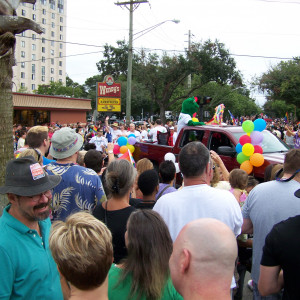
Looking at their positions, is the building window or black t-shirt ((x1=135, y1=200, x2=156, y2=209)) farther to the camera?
the building window

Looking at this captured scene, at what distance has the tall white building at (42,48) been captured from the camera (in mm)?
103688

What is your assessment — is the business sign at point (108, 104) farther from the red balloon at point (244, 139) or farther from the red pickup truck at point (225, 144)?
the red balloon at point (244, 139)

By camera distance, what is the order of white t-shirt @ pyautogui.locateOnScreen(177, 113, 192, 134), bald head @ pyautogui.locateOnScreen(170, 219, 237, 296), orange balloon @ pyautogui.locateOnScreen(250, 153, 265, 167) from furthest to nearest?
1. white t-shirt @ pyautogui.locateOnScreen(177, 113, 192, 134)
2. orange balloon @ pyautogui.locateOnScreen(250, 153, 265, 167)
3. bald head @ pyautogui.locateOnScreen(170, 219, 237, 296)

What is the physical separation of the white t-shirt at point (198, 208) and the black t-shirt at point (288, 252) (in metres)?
0.55

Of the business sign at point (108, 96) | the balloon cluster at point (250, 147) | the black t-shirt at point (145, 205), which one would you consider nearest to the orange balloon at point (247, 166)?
the balloon cluster at point (250, 147)

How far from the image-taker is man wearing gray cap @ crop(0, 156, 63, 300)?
198cm

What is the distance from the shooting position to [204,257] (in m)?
1.34

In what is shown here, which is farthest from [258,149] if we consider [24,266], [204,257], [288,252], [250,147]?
[204,257]

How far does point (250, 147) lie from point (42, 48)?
11635 centimetres

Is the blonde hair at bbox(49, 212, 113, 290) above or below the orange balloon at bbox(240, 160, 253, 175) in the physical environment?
above

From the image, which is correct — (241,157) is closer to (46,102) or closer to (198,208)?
(198,208)

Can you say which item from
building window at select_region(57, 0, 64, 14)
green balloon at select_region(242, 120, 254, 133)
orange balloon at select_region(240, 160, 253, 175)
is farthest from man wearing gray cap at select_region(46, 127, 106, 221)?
building window at select_region(57, 0, 64, 14)

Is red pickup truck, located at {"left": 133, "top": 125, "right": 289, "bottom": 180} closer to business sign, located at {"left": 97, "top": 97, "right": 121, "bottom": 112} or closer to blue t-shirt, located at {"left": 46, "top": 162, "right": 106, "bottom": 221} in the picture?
blue t-shirt, located at {"left": 46, "top": 162, "right": 106, "bottom": 221}

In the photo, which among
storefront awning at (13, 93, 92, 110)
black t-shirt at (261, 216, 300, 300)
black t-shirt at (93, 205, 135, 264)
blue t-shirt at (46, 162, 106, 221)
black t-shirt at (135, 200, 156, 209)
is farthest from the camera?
storefront awning at (13, 93, 92, 110)
